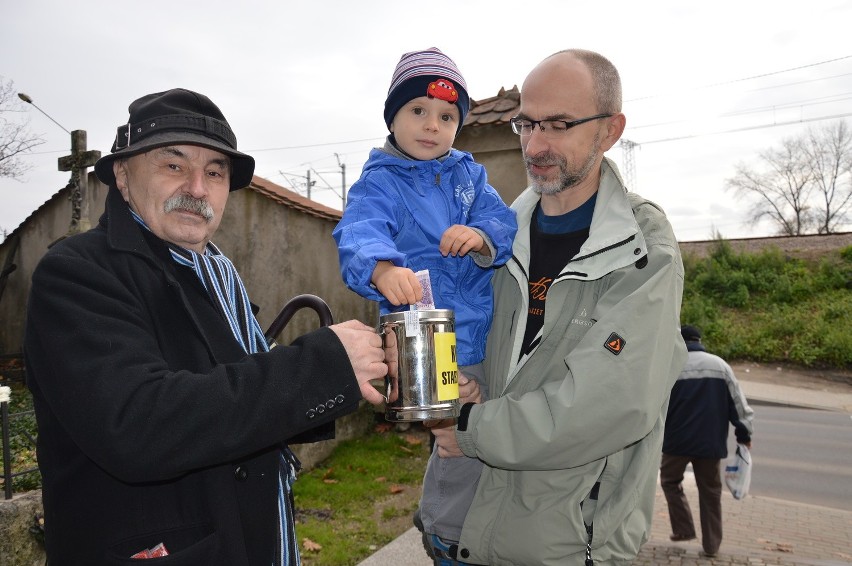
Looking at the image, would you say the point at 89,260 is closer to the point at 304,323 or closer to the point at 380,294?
the point at 380,294

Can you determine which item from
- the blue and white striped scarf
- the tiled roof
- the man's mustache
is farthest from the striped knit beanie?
the tiled roof

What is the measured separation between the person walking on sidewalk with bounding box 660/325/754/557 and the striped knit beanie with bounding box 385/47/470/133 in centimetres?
534

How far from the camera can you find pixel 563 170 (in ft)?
8.11

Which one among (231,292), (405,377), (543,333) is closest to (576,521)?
(543,333)

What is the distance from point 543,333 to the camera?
2256mm

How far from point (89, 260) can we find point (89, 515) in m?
0.66

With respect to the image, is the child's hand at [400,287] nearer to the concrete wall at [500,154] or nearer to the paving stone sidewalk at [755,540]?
the paving stone sidewalk at [755,540]

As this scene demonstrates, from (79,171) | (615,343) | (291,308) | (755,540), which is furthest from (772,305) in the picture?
(291,308)

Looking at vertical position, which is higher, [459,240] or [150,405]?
[459,240]

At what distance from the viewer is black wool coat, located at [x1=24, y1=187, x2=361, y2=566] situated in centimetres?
147

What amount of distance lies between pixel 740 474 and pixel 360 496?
4.09 metres

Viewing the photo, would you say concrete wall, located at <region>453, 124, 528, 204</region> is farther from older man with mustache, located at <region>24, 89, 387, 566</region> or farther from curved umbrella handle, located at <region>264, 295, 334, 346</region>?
older man with mustache, located at <region>24, 89, 387, 566</region>

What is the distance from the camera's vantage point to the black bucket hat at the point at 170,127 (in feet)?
6.38

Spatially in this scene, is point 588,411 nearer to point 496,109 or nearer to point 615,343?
point 615,343
